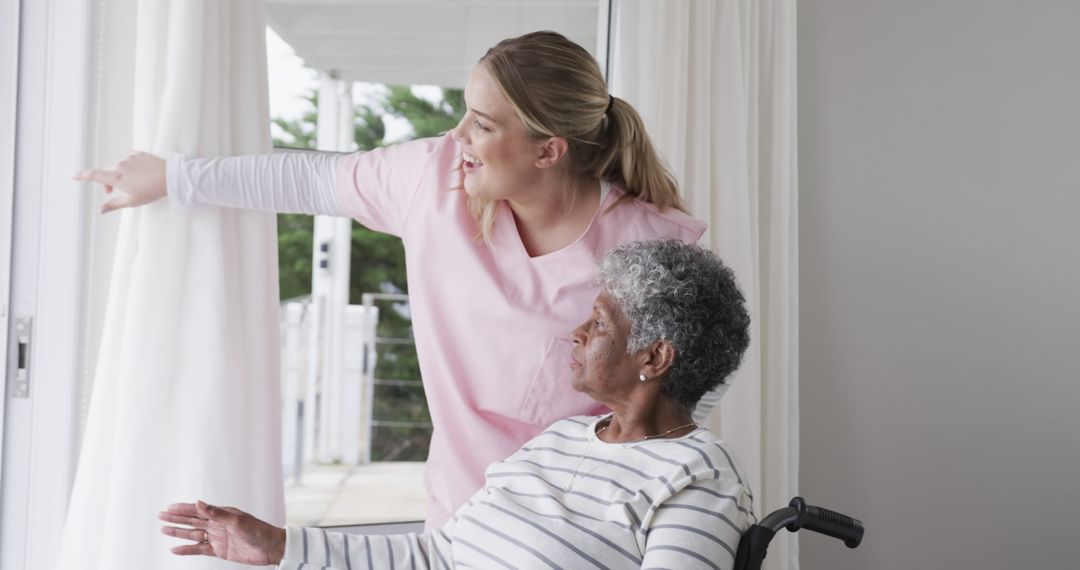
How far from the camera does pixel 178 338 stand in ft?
6.00

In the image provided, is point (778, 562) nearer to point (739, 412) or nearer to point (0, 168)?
point (739, 412)

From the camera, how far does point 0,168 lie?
1851 millimetres

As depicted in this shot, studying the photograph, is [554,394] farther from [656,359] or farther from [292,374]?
[292,374]

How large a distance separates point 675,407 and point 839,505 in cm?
139

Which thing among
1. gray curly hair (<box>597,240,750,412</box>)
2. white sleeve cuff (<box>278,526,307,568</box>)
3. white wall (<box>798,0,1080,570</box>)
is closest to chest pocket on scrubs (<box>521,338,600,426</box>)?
gray curly hair (<box>597,240,750,412</box>)

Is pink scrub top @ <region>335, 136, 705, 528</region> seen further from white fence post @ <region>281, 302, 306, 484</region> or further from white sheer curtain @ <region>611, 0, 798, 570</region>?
white fence post @ <region>281, 302, 306, 484</region>

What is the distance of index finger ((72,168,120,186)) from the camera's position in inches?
68.6

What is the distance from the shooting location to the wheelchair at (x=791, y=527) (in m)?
1.37

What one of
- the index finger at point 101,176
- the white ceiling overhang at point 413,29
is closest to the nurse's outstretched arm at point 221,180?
the index finger at point 101,176

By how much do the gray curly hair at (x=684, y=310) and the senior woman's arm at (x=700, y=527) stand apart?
202 mm

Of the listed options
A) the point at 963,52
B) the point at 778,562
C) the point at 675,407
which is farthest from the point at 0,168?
the point at 963,52

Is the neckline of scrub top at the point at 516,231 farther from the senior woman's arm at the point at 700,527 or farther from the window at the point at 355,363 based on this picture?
the window at the point at 355,363

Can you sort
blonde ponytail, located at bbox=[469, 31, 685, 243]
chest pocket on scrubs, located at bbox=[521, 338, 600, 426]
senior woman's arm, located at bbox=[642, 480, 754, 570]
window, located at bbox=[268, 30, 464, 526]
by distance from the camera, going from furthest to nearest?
1. window, located at bbox=[268, 30, 464, 526]
2. chest pocket on scrubs, located at bbox=[521, 338, 600, 426]
3. blonde ponytail, located at bbox=[469, 31, 685, 243]
4. senior woman's arm, located at bbox=[642, 480, 754, 570]

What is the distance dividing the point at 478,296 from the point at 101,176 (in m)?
0.71
